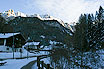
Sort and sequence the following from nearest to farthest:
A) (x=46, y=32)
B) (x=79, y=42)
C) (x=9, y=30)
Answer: (x=79, y=42) < (x=9, y=30) < (x=46, y=32)

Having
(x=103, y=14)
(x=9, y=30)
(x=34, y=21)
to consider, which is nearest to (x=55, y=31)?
(x=34, y=21)

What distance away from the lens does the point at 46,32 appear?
534ft

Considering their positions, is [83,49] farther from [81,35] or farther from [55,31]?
[55,31]

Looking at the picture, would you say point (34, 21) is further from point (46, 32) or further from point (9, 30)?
point (9, 30)

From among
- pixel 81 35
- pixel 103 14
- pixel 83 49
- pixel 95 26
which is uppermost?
pixel 103 14

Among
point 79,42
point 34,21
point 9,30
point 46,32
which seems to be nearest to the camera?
point 79,42

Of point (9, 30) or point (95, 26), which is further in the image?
point (9, 30)

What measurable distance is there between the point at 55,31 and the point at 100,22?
396ft

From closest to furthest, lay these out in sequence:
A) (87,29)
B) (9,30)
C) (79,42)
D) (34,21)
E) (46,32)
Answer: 1. (79,42)
2. (87,29)
3. (9,30)
4. (46,32)
5. (34,21)

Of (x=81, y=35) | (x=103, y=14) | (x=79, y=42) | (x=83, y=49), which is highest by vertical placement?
(x=103, y=14)

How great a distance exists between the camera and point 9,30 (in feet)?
248

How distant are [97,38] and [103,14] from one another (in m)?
12.5

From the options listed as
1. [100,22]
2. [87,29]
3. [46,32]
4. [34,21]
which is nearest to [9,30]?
[87,29]

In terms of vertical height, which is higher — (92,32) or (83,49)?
(92,32)
